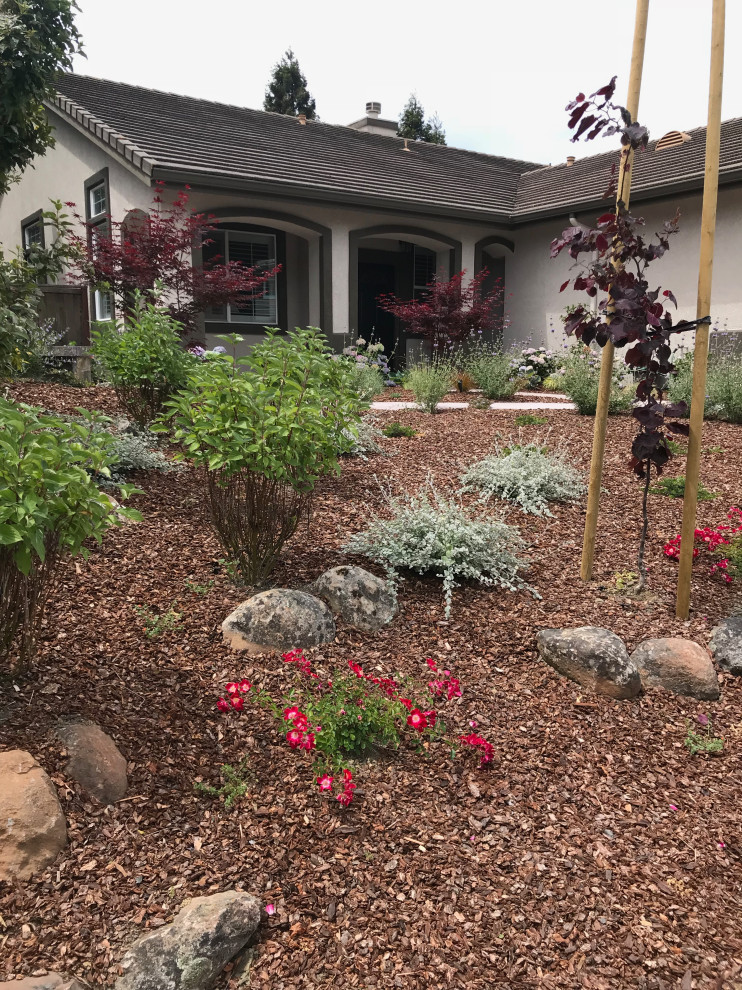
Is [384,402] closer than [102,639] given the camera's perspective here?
No

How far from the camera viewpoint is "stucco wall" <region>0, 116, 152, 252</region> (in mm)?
11578

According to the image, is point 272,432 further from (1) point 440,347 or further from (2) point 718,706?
(1) point 440,347

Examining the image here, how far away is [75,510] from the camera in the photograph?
2.41 metres

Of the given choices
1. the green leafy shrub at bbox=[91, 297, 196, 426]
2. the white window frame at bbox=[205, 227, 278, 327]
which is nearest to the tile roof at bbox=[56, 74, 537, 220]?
the white window frame at bbox=[205, 227, 278, 327]

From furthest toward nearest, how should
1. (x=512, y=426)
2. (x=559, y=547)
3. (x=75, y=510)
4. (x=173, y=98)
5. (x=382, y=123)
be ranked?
(x=382, y=123) → (x=173, y=98) → (x=512, y=426) → (x=559, y=547) → (x=75, y=510)

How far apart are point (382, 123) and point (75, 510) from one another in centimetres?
1845

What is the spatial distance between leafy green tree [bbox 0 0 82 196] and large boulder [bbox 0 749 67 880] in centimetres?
430

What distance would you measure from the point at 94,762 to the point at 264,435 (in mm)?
1578

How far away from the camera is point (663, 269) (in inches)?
501

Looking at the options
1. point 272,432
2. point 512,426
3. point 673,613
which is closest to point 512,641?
point 673,613

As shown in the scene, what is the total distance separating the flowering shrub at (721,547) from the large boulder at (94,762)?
3084 mm

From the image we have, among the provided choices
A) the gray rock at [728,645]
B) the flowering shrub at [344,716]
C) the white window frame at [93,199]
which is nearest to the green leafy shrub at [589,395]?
the gray rock at [728,645]

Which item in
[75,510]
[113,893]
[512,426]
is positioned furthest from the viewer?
[512,426]

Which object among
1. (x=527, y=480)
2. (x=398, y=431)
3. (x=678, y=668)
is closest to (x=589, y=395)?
(x=398, y=431)
